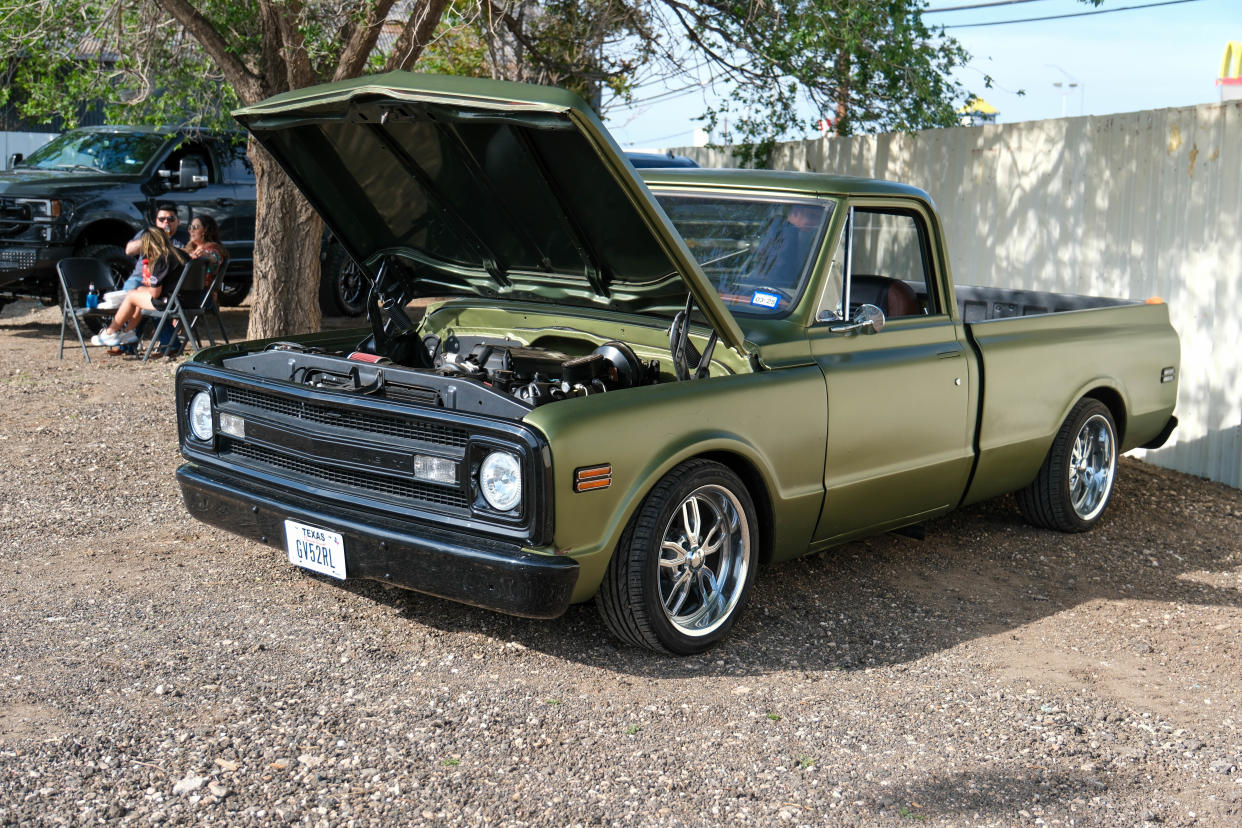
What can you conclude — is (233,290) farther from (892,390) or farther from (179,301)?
(892,390)

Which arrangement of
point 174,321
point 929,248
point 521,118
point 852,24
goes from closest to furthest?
point 521,118 → point 929,248 → point 852,24 → point 174,321

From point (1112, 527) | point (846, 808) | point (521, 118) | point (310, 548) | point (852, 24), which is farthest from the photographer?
point (852, 24)

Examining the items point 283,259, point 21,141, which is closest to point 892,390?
point 283,259

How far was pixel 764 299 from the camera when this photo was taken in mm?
5195

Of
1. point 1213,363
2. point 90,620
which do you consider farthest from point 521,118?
point 1213,363

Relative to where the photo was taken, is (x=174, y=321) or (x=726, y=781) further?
(x=174, y=321)

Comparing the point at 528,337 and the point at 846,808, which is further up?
the point at 528,337

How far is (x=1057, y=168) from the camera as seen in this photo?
9.05 metres

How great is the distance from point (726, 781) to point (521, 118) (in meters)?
2.20

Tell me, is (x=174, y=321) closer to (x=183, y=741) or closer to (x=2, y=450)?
(x=2, y=450)

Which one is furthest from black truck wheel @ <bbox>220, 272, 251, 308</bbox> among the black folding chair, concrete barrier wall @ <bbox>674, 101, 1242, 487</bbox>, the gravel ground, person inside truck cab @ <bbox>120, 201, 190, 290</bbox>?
the gravel ground

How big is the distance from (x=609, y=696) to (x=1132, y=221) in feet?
19.4

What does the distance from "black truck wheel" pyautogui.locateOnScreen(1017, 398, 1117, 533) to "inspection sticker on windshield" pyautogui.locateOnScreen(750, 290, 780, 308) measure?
204cm

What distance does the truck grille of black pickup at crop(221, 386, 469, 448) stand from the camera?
13.9 feet
